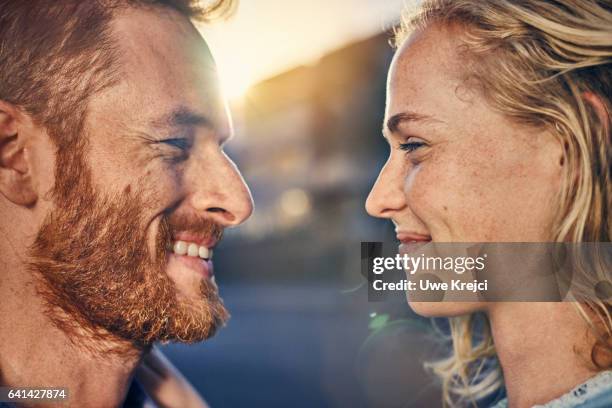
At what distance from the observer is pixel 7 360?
127 centimetres

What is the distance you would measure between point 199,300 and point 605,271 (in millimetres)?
969

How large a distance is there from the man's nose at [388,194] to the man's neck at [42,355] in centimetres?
71

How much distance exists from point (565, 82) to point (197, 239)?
93 centimetres

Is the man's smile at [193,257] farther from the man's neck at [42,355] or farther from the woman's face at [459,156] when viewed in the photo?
the woman's face at [459,156]

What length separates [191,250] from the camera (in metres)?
1.34

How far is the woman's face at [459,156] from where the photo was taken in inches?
46.5

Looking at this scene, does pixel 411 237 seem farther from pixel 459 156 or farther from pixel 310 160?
pixel 310 160

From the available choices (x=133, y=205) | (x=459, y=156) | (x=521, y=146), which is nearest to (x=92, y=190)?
(x=133, y=205)

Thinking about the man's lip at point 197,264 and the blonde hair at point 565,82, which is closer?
the blonde hair at point 565,82

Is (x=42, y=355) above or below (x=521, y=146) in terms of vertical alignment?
below

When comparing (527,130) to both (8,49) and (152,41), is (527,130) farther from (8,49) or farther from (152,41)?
(8,49)

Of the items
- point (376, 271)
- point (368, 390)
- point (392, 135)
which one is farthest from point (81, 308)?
point (368, 390)

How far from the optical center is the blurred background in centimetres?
155

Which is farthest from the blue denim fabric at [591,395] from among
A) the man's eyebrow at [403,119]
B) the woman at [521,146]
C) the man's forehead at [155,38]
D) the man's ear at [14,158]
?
the man's ear at [14,158]
